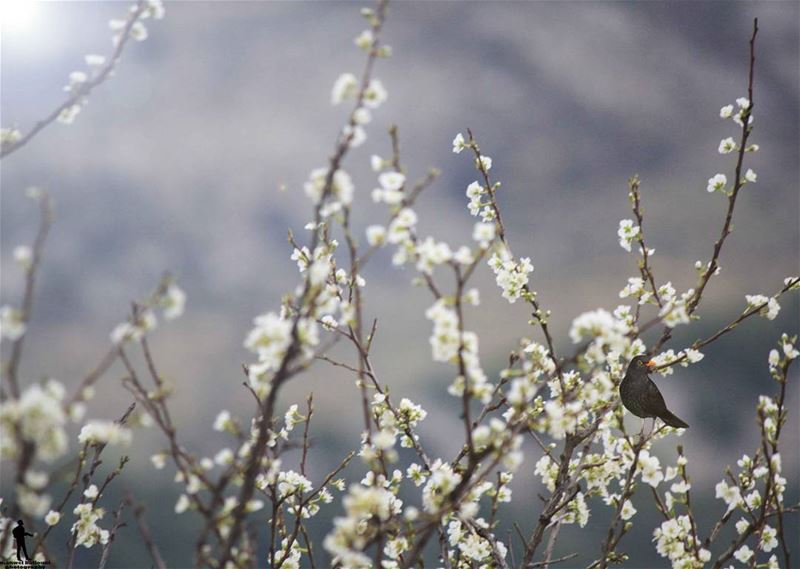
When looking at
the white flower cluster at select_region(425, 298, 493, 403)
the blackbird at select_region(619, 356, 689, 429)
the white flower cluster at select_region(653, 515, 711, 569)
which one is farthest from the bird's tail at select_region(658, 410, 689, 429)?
the white flower cluster at select_region(425, 298, 493, 403)

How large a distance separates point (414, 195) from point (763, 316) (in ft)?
7.05

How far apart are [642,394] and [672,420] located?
0.73 feet

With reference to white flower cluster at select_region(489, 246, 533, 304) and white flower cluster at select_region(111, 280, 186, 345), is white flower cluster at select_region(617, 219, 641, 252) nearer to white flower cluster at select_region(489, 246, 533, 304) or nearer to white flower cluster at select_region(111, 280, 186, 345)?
white flower cluster at select_region(489, 246, 533, 304)

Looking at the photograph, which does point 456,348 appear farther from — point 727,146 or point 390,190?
point 727,146

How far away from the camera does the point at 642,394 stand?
9.17ft

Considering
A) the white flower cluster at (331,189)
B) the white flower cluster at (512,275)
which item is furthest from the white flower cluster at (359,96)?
the white flower cluster at (512,275)

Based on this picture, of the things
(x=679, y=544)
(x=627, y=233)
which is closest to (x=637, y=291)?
(x=627, y=233)

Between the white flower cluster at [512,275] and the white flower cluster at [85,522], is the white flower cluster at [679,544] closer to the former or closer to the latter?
the white flower cluster at [512,275]

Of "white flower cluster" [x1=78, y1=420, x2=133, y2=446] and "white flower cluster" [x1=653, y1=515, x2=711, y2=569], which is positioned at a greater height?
"white flower cluster" [x1=653, y1=515, x2=711, y2=569]

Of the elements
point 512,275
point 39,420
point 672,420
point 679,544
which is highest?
point 512,275

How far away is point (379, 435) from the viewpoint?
5.84 ft

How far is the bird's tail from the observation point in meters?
2.83

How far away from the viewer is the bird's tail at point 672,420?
2832 mm

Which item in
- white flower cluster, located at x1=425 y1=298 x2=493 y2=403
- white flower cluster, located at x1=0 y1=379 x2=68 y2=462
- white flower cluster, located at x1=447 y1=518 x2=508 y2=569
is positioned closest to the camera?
white flower cluster, located at x1=0 y1=379 x2=68 y2=462
